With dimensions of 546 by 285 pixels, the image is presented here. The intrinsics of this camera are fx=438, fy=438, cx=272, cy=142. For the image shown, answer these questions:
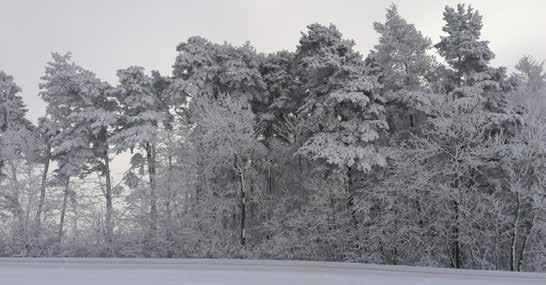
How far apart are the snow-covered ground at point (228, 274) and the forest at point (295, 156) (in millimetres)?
7658

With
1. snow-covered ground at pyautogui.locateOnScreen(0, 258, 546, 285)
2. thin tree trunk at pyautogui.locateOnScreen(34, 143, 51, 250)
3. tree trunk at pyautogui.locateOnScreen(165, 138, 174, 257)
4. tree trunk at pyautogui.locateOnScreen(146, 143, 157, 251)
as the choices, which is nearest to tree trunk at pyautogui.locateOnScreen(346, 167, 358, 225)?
tree trunk at pyautogui.locateOnScreen(165, 138, 174, 257)

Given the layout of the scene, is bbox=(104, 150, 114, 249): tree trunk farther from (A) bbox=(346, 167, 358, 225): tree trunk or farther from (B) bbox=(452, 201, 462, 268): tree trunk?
(B) bbox=(452, 201, 462, 268): tree trunk

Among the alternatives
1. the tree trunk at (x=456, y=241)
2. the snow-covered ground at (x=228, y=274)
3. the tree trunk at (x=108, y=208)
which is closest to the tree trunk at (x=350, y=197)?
the tree trunk at (x=456, y=241)

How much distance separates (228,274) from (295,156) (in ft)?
53.3

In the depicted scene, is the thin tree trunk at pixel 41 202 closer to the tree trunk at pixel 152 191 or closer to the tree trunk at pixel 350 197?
the tree trunk at pixel 152 191

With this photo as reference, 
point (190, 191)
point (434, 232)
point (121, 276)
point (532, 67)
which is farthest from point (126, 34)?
point (532, 67)

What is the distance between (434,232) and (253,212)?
1139 centimetres

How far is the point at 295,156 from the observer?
27.2 metres

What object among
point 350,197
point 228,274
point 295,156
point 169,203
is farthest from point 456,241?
point 169,203

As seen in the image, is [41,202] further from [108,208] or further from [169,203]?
[169,203]

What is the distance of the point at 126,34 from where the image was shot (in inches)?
906

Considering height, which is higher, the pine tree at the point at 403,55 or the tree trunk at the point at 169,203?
the pine tree at the point at 403,55

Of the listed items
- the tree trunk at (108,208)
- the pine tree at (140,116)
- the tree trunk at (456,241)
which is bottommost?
the tree trunk at (456,241)

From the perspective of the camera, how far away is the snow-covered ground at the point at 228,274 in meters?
10.5
